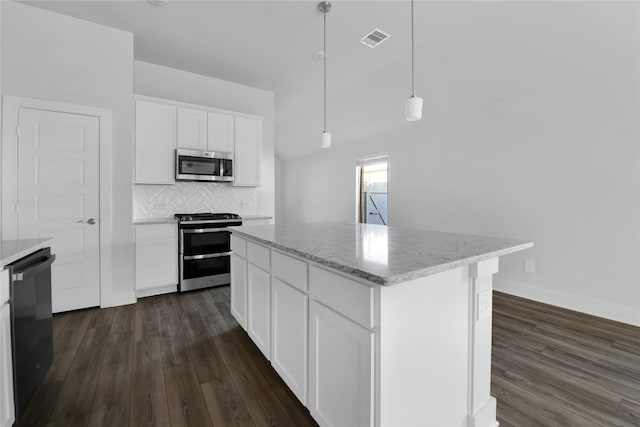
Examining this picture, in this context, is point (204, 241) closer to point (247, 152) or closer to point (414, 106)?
point (247, 152)

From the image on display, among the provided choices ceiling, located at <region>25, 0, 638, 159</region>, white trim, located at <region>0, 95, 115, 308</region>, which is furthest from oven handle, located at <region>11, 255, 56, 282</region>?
ceiling, located at <region>25, 0, 638, 159</region>

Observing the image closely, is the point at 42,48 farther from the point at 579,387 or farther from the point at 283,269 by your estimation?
the point at 579,387

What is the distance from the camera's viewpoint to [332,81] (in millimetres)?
4293

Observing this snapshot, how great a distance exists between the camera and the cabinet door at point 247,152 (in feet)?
13.7

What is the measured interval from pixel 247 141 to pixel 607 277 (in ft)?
14.5

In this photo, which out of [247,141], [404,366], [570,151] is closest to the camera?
[404,366]

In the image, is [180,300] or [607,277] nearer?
[607,277]

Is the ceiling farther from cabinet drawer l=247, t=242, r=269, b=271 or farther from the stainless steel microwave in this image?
cabinet drawer l=247, t=242, r=269, b=271

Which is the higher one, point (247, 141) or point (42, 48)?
point (42, 48)

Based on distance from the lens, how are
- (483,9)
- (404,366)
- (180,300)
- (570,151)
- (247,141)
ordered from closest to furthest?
(404,366), (483,9), (570,151), (180,300), (247,141)

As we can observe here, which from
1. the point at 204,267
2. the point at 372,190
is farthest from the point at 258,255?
the point at 372,190

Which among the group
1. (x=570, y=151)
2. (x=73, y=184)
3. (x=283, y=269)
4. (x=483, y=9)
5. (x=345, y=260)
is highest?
(x=483, y=9)

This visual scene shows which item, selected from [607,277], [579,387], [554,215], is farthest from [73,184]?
[607,277]

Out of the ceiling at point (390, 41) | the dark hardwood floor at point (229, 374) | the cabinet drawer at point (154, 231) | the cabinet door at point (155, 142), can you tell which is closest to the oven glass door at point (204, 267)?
the cabinet drawer at point (154, 231)
